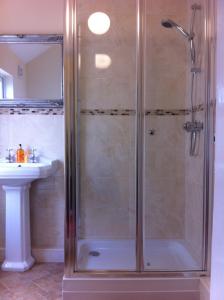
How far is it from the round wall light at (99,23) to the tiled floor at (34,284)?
210 centimetres

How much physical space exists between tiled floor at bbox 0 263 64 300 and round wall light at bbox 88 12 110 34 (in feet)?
6.90

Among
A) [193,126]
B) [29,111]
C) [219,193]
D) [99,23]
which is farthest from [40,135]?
[219,193]

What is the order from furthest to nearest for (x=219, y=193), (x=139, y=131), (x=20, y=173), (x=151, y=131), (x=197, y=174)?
(x=151, y=131) → (x=139, y=131) → (x=197, y=174) → (x=20, y=173) → (x=219, y=193)

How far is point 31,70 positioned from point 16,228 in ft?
4.56

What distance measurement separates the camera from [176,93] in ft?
8.51

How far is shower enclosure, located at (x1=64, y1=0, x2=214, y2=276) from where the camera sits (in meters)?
2.38

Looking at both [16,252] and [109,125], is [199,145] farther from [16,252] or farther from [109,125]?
[16,252]

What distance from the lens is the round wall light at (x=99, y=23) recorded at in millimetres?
2475

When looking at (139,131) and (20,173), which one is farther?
(139,131)

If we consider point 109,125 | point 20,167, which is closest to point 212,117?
point 109,125

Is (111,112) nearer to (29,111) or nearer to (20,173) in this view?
(29,111)

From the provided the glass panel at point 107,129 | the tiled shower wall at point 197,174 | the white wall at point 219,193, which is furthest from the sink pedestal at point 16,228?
the white wall at point 219,193

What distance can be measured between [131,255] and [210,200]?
30.2 inches

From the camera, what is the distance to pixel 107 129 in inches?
104
